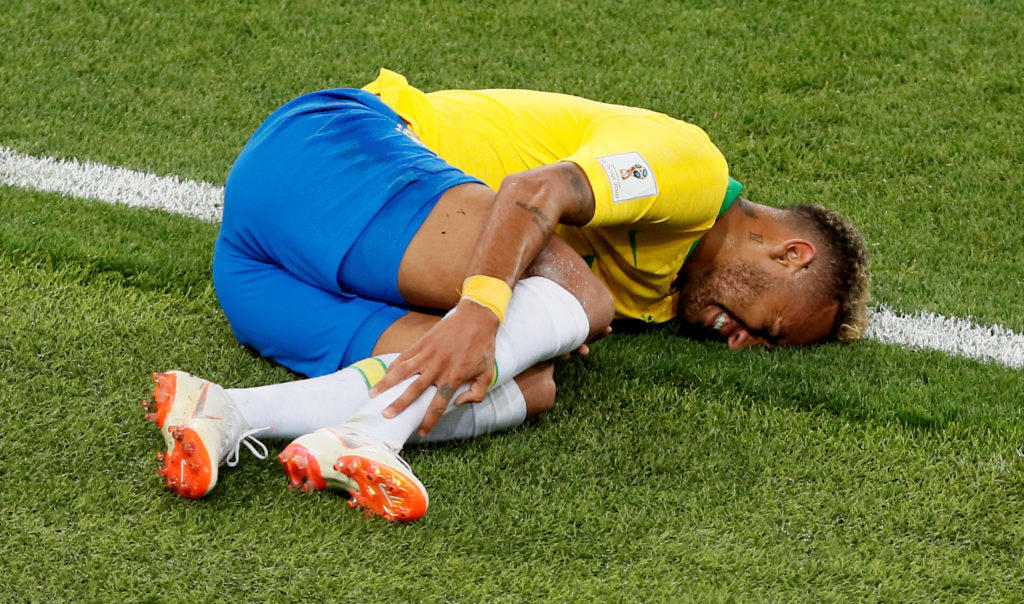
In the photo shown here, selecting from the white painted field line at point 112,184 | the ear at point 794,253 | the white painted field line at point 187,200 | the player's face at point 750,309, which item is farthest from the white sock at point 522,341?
the white painted field line at point 112,184

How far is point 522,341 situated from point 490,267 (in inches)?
6.6

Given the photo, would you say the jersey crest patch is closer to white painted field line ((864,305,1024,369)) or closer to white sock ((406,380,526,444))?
white sock ((406,380,526,444))

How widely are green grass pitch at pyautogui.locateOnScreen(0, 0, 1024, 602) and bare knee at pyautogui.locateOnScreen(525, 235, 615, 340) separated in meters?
0.28

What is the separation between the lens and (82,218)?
3.64 metres

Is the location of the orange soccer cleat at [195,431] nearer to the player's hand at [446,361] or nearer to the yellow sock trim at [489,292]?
the player's hand at [446,361]

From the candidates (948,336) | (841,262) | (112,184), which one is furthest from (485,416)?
(112,184)

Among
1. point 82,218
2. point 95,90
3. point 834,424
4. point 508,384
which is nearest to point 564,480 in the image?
point 508,384

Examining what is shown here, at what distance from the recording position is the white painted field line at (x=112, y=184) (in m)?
3.87

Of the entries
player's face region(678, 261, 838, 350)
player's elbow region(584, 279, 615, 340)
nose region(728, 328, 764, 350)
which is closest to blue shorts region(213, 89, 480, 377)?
player's elbow region(584, 279, 615, 340)

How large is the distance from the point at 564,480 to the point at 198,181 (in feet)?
7.07

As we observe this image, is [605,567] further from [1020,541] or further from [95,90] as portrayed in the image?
[95,90]

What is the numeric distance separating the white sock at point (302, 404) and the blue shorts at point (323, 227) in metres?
0.24

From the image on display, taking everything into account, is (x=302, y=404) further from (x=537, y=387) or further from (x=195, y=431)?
(x=537, y=387)

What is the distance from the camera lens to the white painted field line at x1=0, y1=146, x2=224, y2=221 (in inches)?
152
